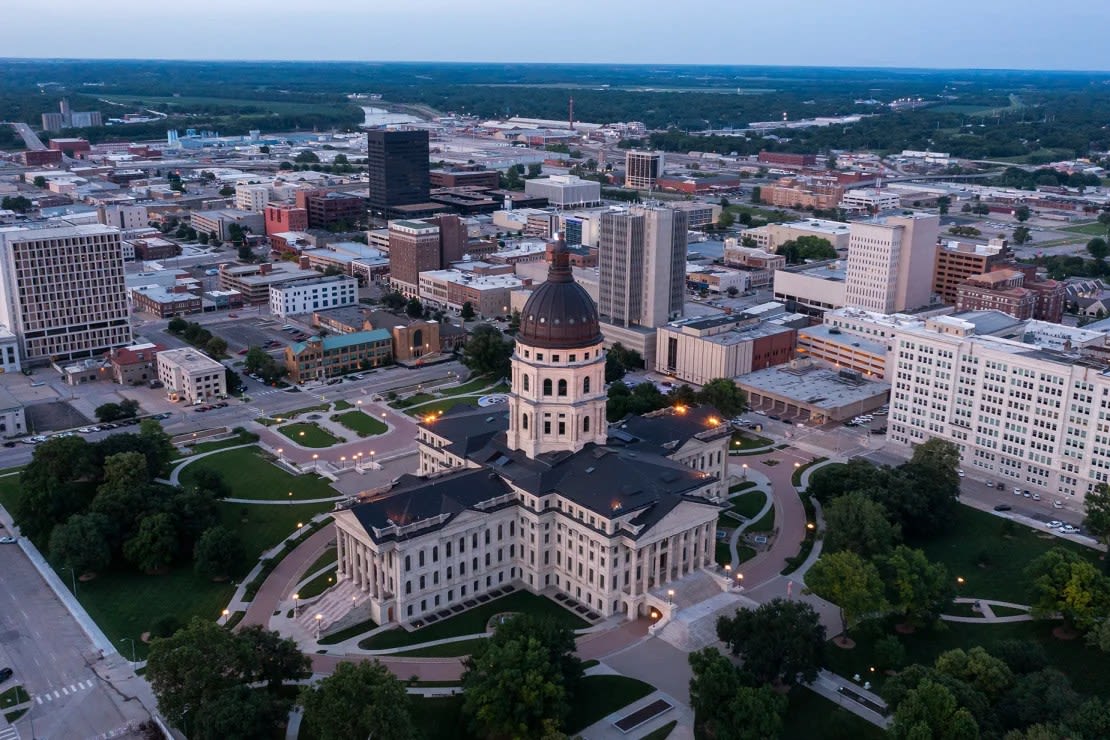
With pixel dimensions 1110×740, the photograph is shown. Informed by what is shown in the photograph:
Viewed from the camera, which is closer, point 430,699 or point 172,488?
point 430,699

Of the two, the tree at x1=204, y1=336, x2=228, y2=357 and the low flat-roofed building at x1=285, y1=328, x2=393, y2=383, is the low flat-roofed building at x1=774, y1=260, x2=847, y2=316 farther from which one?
the tree at x1=204, y1=336, x2=228, y2=357

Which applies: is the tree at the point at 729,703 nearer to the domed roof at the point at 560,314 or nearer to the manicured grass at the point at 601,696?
the manicured grass at the point at 601,696

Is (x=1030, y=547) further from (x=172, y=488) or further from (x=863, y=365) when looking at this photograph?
(x=172, y=488)

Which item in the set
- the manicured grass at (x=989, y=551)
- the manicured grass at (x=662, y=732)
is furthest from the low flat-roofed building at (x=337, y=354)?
the manicured grass at (x=662, y=732)

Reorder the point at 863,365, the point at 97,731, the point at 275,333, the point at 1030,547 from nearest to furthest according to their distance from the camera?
the point at 97,731
the point at 1030,547
the point at 863,365
the point at 275,333

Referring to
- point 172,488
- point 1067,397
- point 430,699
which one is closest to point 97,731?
point 430,699
